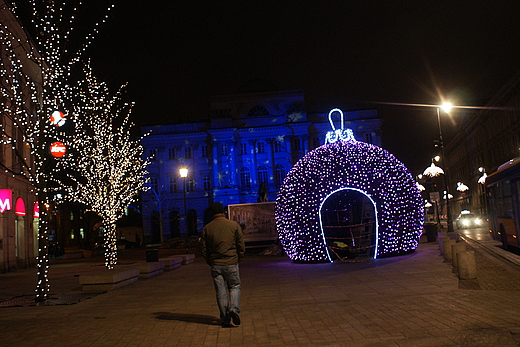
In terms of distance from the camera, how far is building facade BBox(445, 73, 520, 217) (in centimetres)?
5541

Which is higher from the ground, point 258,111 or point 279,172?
point 258,111

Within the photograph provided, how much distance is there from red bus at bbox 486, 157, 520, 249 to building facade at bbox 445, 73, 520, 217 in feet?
57.5

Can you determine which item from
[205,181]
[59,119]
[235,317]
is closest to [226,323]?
[235,317]

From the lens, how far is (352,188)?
1655 centimetres

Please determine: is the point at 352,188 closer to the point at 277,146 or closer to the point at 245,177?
the point at 277,146

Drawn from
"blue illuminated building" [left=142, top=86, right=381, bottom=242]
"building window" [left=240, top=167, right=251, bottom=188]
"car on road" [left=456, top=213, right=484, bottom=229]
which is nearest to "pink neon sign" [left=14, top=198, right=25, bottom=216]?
"car on road" [left=456, top=213, right=484, bottom=229]

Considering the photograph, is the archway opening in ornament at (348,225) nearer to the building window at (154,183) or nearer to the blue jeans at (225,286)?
the blue jeans at (225,286)

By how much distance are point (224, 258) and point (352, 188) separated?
31.9 ft

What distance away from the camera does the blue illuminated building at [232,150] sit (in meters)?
67.7

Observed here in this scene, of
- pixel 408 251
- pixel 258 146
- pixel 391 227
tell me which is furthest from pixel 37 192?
pixel 258 146

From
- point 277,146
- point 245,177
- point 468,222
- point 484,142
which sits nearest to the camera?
point 468,222

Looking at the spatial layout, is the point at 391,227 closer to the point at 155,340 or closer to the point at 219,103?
the point at 155,340

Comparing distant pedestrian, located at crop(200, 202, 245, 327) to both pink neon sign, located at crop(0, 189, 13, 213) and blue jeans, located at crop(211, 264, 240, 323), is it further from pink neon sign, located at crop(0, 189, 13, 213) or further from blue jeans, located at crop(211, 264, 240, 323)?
pink neon sign, located at crop(0, 189, 13, 213)

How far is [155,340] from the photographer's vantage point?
6.83 metres
